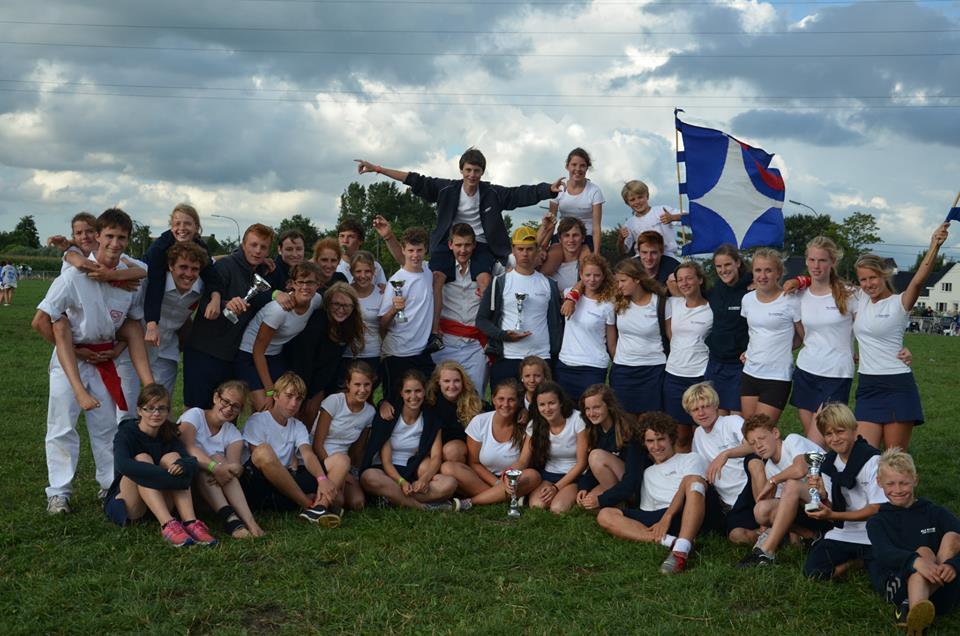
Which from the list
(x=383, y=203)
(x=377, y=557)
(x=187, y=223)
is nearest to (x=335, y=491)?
(x=377, y=557)

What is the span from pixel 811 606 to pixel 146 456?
14.4 ft

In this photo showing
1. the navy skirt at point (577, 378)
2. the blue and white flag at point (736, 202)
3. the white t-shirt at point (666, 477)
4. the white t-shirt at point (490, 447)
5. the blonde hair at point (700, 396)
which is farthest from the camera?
the blue and white flag at point (736, 202)

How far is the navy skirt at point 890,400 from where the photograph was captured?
6.23 metres

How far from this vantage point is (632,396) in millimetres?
7434

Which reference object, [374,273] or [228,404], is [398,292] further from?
[228,404]

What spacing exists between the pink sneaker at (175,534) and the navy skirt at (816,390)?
457 cm

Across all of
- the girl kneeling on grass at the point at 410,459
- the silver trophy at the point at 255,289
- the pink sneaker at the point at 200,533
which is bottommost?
the pink sneaker at the point at 200,533

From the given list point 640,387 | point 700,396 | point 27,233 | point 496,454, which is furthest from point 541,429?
point 27,233

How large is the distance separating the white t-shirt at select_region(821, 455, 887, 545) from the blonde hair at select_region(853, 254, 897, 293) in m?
1.56

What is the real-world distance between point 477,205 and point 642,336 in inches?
87.2

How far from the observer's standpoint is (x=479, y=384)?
8.18 meters

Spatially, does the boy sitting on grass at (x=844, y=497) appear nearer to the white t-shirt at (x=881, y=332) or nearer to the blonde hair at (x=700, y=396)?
the blonde hair at (x=700, y=396)

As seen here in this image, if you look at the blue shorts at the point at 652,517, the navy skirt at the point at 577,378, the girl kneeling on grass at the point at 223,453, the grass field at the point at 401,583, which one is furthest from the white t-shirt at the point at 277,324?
the blue shorts at the point at 652,517

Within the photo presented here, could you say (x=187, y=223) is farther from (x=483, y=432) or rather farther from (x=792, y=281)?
(x=792, y=281)
